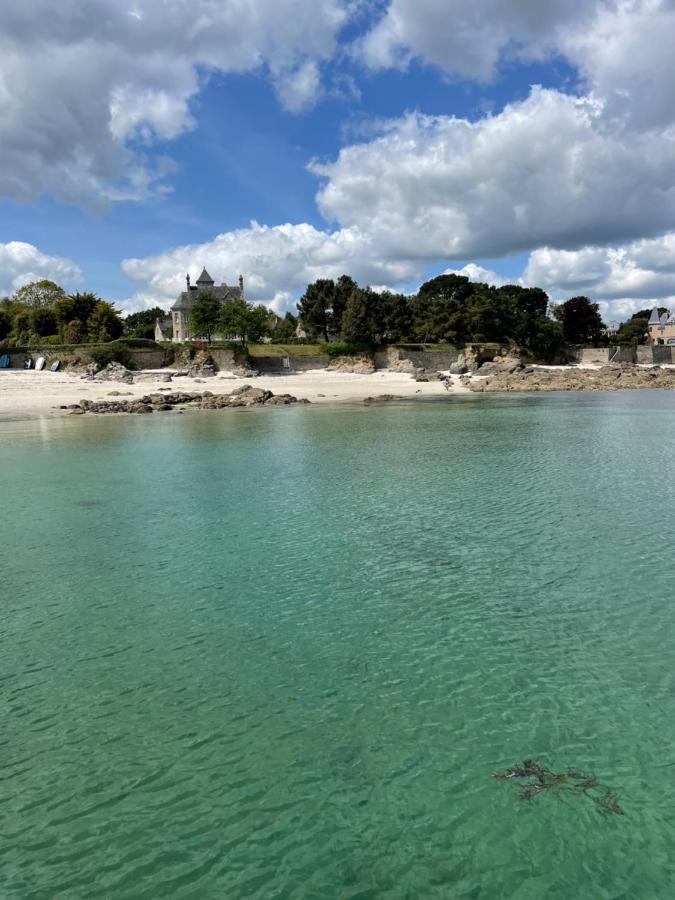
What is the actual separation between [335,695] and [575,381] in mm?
68865

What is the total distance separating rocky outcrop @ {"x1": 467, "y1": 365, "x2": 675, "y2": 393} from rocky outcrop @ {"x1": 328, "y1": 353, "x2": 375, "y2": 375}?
14.6 meters

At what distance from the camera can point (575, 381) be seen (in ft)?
227

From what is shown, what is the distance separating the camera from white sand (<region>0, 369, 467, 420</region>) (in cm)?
5088

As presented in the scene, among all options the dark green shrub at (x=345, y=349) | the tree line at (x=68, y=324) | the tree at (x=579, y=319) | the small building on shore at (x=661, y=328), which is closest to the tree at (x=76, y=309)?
the tree line at (x=68, y=324)

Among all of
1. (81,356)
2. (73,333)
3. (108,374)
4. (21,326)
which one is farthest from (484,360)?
(21,326)

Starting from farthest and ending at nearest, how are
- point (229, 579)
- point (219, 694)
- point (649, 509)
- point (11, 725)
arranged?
point (649, 509), point (229, 579), point (219, 694), point (11, 725)

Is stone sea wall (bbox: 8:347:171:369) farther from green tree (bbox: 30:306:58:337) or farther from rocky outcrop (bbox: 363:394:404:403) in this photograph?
rocky outcrop (bbox: 363:394:404:403)

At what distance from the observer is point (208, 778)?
5.30 meters

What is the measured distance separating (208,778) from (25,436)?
3094 cm

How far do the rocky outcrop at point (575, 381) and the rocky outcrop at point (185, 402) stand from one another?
957 inches

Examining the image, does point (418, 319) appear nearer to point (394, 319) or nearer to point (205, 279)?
point (394, 319)

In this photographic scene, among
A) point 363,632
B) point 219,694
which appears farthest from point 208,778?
point 363,632

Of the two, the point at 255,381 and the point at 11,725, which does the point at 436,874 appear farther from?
the point at 255,381

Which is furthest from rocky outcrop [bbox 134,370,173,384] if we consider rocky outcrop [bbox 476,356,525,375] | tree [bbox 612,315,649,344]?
tree [bbox 612,315,649,344]
